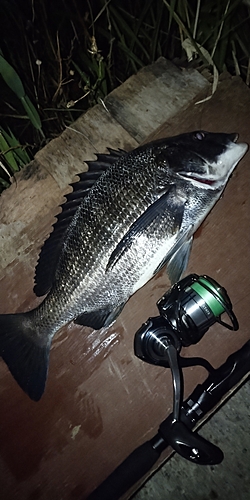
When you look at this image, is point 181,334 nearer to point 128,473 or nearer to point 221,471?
point 128,473

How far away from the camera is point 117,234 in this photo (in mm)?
1868

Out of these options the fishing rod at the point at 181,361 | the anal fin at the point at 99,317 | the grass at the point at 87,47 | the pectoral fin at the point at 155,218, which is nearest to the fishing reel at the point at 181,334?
the fishing rod at the point at 181,361

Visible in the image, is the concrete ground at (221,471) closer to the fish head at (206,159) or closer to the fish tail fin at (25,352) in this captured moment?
the fish tail fin at (25,352)

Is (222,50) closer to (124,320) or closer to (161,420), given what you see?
(124,320)

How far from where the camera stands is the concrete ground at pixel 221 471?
2.42m

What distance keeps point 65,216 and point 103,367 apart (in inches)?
34.9

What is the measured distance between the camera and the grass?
2355 mm

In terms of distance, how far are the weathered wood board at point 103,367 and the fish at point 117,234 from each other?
0.16 m

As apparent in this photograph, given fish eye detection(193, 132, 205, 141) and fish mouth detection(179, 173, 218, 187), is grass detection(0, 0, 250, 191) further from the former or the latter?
fish mouth detection(179, 173, 218, 187)

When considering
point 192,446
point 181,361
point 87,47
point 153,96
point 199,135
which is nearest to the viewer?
point 192,446

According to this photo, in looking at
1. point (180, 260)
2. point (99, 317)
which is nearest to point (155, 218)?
point (180, 260)

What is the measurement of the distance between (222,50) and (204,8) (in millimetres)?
328

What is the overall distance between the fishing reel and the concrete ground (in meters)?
0.82

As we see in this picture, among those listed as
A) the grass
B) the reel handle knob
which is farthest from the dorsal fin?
the reel handle knob
